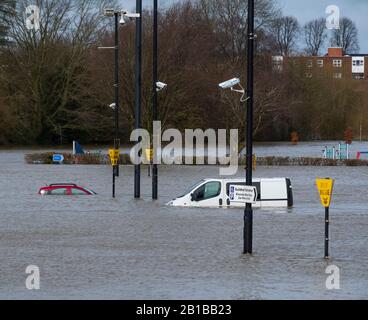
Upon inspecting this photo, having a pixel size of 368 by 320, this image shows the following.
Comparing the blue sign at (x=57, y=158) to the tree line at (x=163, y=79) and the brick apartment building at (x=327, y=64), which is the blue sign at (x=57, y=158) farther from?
the brick apartment building at (x=327, y=64)

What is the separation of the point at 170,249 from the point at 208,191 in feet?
36.0

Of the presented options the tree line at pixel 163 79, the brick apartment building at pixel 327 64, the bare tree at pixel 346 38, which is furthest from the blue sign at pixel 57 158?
the bare tree at pixel 346 38

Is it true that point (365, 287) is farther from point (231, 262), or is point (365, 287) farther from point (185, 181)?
point (185, 181)

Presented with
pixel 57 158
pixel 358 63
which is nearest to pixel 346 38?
pixel 358 63

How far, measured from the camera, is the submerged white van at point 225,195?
96.3ft

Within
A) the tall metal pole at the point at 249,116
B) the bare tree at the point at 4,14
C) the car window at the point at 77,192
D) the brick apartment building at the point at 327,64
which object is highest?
the bare tree at the point at 4,14

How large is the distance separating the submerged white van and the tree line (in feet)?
95.6

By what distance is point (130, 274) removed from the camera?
50.3 feet

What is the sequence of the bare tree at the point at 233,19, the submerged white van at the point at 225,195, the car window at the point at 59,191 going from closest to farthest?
1. the submerged white van at the point at 225,195
2. the car window at the point at 59,191
3. the bare tree at the point at 233,19

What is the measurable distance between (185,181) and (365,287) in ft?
97.9

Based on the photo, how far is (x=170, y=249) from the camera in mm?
18922

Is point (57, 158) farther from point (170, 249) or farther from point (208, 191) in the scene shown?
point (170, 249)

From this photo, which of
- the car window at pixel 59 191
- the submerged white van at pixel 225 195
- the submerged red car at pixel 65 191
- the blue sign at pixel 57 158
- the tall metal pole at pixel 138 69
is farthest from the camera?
the blue sign at pixel 57 158

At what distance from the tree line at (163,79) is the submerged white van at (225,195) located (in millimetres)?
29154
